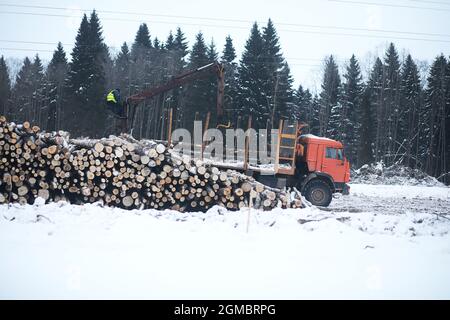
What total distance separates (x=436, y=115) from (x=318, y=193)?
30220mm

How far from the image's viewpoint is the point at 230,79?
3102cm

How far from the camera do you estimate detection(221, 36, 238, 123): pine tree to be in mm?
28080

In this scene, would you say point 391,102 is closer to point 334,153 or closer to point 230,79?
point 230,79

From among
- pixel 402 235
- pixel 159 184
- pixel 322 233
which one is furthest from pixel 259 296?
pixel 159 184

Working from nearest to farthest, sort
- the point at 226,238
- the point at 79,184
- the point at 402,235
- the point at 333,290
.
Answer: the point at 333,290 → the point at 226,238 → the point at 402,235 → the point at 79,184

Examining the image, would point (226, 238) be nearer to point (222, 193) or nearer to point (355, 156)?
point (222, 193)

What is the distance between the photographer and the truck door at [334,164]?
11.1 metres

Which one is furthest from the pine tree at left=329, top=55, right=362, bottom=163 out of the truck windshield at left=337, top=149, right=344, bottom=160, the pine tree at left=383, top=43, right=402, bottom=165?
the truck windshield at left=337, top=149, right=344, bottom=160

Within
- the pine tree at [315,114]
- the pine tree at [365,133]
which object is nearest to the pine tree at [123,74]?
the pine tree at [315,114]

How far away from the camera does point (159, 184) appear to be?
7531mm

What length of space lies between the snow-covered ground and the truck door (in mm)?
4182

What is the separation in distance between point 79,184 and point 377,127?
3367 centimetres
